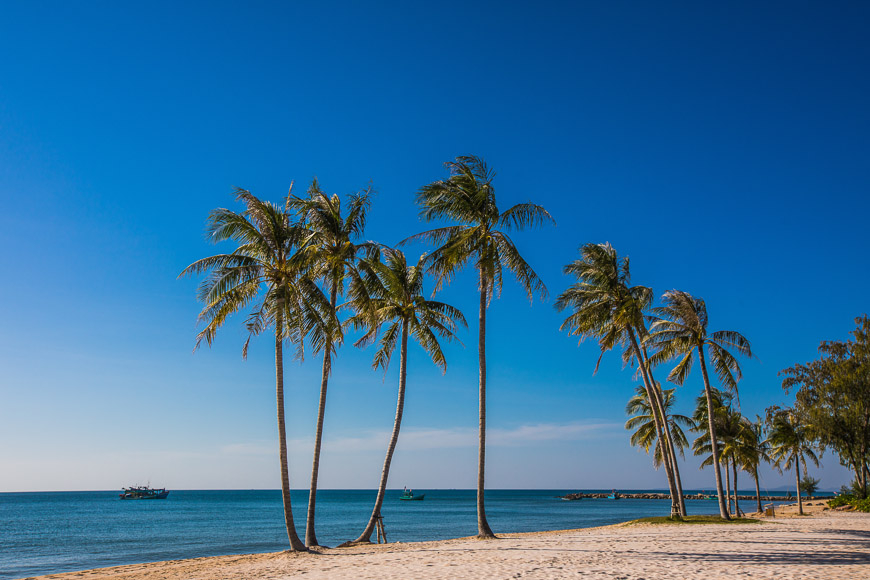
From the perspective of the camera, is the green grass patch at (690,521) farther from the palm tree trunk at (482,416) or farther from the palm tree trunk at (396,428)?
the palm tree trunk at (396,428)

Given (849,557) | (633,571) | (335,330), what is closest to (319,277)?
(335,330)

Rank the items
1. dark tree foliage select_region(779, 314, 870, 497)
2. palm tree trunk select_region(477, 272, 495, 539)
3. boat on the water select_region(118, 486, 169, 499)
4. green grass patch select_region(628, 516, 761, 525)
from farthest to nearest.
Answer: boat on the water select_region(118, 486, 169, 499), dark tree foliage select_region(779, 314, 870, 497), green grass patch select_region(628, 516, 761, 525), palm tree trunk select_region(477, 272, 495, 539)

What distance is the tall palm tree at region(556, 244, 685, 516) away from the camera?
2600 centimetres

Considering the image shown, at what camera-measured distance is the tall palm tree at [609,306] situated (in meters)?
26.0

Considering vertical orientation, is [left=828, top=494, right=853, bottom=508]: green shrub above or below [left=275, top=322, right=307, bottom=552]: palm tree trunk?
below

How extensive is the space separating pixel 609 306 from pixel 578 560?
48.4 ft

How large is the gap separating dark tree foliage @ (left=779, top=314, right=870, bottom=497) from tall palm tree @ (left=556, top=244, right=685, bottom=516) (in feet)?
50.9

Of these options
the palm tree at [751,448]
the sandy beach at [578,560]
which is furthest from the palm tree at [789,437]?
the sandy beach at [578,560]

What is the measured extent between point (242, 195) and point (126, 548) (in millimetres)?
28854

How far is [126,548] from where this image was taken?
34969mm

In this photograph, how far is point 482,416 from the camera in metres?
19.4

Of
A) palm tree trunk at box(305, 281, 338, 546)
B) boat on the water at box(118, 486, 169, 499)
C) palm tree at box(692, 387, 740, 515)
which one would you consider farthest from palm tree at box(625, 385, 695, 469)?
boat on the water at box(118, 486, 169, 499)

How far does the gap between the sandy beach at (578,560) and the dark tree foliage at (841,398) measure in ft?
59.7

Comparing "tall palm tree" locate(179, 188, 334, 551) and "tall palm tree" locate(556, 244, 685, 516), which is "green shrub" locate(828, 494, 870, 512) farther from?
"tall palm tree" locate(179, 188, 334, 551)
